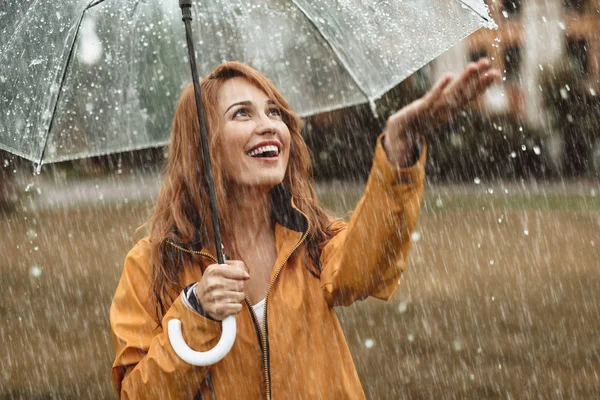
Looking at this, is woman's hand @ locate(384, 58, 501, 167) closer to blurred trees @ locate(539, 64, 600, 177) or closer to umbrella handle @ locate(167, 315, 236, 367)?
umbrella handle @ locate(167, 315, 236, 367)

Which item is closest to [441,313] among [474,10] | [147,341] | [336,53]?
[336,53]

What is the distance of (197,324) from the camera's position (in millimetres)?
2230

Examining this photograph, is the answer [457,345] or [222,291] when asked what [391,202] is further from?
[457,345]

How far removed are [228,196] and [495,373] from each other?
3.91 meters

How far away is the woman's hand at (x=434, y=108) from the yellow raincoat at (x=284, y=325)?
0.15 metres

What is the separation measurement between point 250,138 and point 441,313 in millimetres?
5482

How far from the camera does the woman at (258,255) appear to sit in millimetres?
2186

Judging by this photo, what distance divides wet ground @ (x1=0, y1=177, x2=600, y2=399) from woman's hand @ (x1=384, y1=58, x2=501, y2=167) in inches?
151

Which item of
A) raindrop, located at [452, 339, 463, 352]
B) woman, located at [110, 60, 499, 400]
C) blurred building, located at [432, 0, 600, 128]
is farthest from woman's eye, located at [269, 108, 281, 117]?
blurred building, located at [432, 0, 600, 128]

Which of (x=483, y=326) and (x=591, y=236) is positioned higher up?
(x=483, y=326)

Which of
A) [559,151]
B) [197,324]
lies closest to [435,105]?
[197,324]

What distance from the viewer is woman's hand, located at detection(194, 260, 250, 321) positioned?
85.8 inches

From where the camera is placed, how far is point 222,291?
2.18 metres

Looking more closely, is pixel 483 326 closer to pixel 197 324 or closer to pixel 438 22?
pixel 438 22
